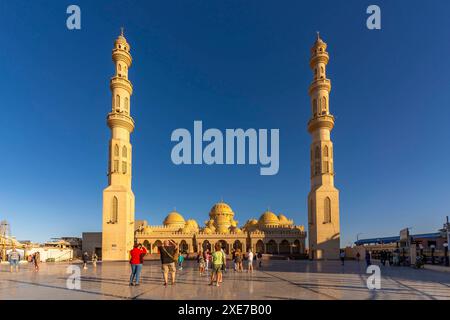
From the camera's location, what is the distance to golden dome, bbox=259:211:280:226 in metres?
67.8

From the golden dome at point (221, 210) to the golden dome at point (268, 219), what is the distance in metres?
6.64

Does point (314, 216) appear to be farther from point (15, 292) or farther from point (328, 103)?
point (15, 292)

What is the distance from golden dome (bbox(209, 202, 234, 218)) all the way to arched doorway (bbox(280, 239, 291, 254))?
1411 cm

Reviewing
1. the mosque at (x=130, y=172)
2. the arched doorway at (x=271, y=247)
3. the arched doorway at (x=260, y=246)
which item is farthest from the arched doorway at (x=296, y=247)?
the mosque at (x=130, y=172)

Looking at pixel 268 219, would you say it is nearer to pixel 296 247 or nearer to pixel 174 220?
pixel 296 247

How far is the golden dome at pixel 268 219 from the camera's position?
67.8 metres

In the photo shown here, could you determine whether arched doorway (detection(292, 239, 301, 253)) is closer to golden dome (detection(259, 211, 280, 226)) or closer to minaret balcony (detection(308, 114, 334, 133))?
golden dome (detection(259, 211, 280, 226))

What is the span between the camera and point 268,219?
68.2 meters

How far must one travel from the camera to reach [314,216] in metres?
46.7

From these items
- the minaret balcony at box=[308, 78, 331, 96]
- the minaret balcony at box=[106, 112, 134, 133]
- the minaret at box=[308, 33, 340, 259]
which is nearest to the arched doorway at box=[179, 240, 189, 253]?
the minaret at box=[308, 33, 340, 259]

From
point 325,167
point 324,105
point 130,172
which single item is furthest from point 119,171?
point 324,105

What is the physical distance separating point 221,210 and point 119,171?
3040 centimetres
